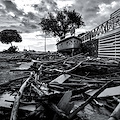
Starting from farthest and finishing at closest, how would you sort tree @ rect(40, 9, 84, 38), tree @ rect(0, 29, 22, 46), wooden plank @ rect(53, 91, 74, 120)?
tree @ rect(0, 29, 22, 46), tree @ rect(40, 9, 84, 38), wooden plank @ rect(53, 91, 74, 120)

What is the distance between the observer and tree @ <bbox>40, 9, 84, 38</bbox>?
146ft

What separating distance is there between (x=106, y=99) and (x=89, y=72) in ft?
11.0

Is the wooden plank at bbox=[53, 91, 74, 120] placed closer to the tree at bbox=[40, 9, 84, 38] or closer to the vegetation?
the tree at bbox=[40, 9, 84, 38]

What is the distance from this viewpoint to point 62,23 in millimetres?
44719

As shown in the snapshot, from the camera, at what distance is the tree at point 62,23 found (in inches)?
1756

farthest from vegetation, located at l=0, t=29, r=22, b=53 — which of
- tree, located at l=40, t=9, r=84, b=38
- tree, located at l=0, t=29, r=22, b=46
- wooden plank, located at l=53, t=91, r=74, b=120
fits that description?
wooden plank, located at l=53, t=91, r=74, b=120

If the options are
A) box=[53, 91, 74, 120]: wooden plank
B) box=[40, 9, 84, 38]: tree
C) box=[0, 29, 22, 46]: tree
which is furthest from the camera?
box=[0, 29, 22, 46]: tree

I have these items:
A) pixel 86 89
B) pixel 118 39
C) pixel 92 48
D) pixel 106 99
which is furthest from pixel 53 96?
pixel 92 48

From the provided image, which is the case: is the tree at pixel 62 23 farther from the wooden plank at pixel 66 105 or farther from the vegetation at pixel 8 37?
the wooden plank at pixel 66 105

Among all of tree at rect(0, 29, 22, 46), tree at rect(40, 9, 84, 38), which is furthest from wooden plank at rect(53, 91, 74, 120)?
tree at rect(0, 29, 22, 46)

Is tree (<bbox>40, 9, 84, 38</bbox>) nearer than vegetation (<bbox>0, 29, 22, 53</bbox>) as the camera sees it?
Yes

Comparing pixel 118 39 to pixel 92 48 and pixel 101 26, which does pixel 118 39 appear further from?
pixel 92 48

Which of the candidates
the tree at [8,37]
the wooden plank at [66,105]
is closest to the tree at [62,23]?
the tree at [8,37]

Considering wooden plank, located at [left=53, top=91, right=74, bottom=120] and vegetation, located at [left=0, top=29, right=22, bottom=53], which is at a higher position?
vegetation, located at [left=0, top=29, right=22, bottom=53]
